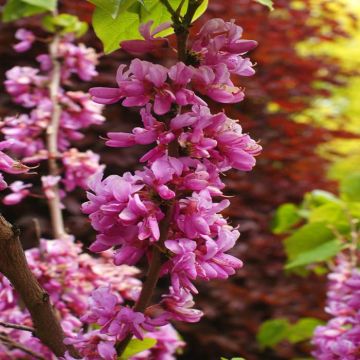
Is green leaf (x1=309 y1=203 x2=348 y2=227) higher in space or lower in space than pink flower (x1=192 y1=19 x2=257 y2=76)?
lower

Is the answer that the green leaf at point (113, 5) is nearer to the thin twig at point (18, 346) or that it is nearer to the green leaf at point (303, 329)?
the thin twig at point (18, 346)

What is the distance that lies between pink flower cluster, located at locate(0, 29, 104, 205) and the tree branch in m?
0.76

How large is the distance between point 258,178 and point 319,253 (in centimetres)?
238

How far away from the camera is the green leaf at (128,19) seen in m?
Result: 0.98

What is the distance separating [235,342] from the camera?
155 inches

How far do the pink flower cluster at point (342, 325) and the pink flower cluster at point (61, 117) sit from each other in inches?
28.9

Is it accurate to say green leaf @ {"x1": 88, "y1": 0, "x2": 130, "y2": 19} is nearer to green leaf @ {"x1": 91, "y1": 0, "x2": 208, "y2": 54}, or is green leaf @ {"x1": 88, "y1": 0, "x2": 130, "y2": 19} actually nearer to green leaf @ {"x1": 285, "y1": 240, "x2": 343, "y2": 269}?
green leaf @ {"x1": 91, "y1": 0, "x2": 208, "y2": 54}

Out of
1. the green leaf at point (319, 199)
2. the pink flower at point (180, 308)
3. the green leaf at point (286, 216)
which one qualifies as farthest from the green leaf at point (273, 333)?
the pink flower at point (180, 308)

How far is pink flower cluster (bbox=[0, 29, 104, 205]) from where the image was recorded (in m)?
1.82

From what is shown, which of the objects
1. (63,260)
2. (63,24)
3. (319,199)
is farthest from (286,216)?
(63,260)

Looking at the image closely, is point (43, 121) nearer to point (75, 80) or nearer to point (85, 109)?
point (85, 109)

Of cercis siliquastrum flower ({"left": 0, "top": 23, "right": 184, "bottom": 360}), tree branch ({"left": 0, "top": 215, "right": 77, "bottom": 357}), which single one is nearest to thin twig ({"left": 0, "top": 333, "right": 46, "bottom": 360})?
cercis siliquastrum flower ({"left": 0, "top": 23, "right": 184, "bottom": 360})

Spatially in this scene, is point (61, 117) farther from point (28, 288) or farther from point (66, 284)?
point (28, 288)

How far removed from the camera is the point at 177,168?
0.87 meters
